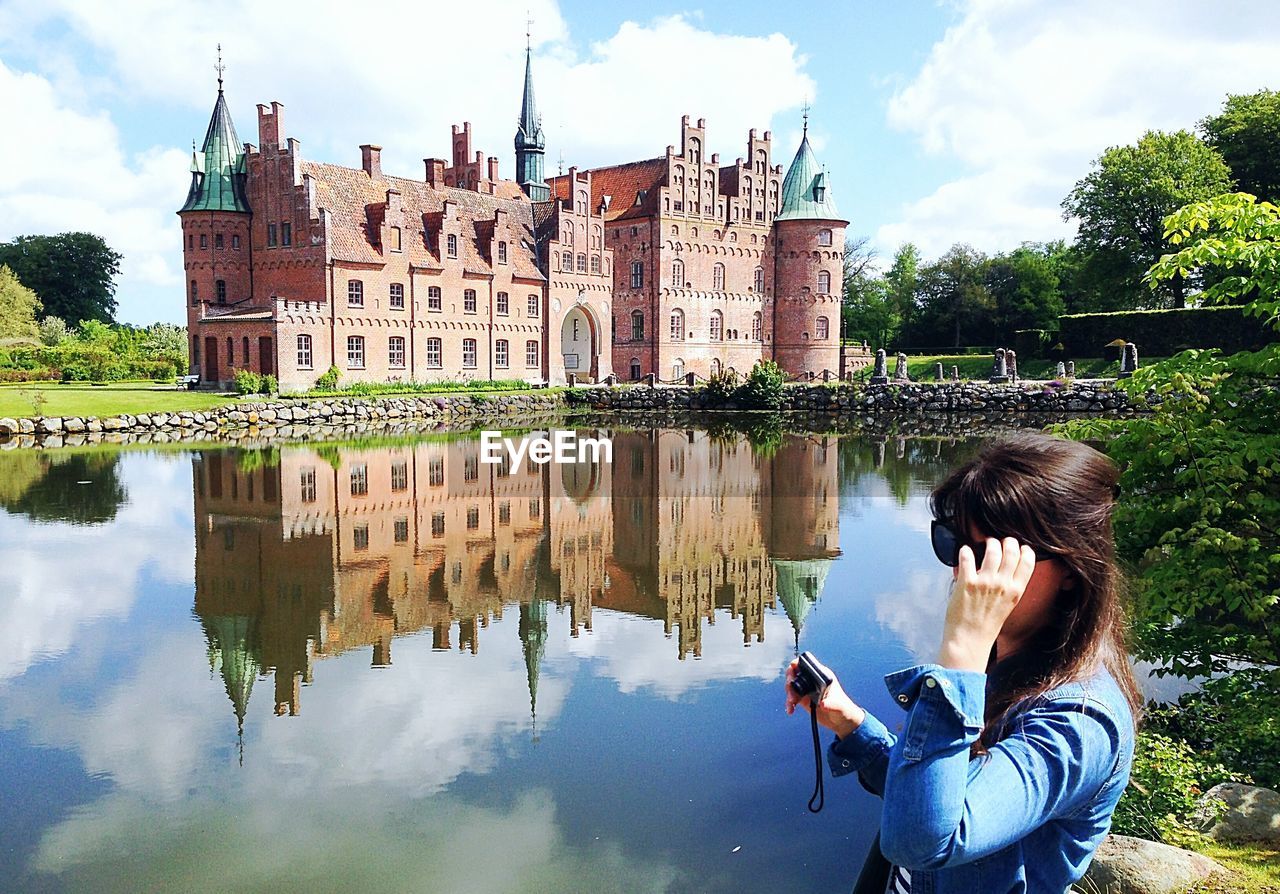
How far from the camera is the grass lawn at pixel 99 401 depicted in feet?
112

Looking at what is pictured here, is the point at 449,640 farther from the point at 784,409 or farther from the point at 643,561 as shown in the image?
the point at 784,409

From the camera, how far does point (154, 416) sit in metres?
34.8

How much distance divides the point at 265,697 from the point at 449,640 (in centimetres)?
199

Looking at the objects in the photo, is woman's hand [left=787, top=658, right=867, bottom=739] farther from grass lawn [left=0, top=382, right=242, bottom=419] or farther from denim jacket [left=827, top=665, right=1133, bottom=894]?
grass lawn [left=0, top=382, right=242, bottom=419]

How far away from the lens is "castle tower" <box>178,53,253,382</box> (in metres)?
45.2

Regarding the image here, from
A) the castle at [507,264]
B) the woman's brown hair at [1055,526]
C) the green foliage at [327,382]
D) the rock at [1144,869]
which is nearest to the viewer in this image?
the woman's brown hair at [1055,526]

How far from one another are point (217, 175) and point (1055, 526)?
49.6 m

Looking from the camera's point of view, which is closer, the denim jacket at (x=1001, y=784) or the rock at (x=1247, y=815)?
the denim jacket at (x=1001, y=784)

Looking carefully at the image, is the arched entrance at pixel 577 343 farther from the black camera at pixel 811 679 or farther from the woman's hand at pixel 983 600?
the woman's hand at pixel 983 600

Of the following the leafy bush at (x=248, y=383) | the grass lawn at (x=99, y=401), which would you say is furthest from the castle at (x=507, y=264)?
the grass lawn at (x=99, y=401)

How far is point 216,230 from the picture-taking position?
4531 cm

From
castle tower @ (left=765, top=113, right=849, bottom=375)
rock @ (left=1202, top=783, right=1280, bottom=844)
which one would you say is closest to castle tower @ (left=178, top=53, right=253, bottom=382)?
castle tower @ (left=765, top=113, right=849, bottom=375)

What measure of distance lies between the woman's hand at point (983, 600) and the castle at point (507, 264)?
42463mm

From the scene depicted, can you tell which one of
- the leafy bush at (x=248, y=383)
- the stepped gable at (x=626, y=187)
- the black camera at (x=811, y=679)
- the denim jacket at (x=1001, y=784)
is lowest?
the denim jacket at (x=1001, y=784)
